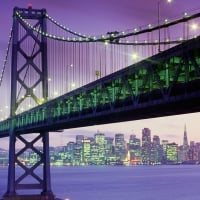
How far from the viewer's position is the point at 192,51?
22859mm

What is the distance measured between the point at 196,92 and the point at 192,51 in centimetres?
159

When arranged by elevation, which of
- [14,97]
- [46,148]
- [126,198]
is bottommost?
[126,198]

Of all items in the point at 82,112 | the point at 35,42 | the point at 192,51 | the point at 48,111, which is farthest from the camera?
the point at 35,42

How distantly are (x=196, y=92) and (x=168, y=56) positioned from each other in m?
2.16

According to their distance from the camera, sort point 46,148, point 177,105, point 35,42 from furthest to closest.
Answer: point 35,42 < point 46,148 < point 177,105

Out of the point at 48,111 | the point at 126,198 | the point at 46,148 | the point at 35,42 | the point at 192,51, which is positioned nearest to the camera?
the point at 192,51

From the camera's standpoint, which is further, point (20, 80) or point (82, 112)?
point (20, 80)

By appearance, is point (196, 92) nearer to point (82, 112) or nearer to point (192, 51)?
point (192, 51)

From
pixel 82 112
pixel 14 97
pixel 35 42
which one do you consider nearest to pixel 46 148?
pixel 14 97

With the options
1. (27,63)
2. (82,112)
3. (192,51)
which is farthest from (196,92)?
(27,63)

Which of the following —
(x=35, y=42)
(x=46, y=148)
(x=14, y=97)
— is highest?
(x=35, y=42)

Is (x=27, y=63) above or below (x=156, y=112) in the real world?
above

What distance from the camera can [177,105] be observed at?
2497 centimetres

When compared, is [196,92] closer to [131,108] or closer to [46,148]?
[131,108]
